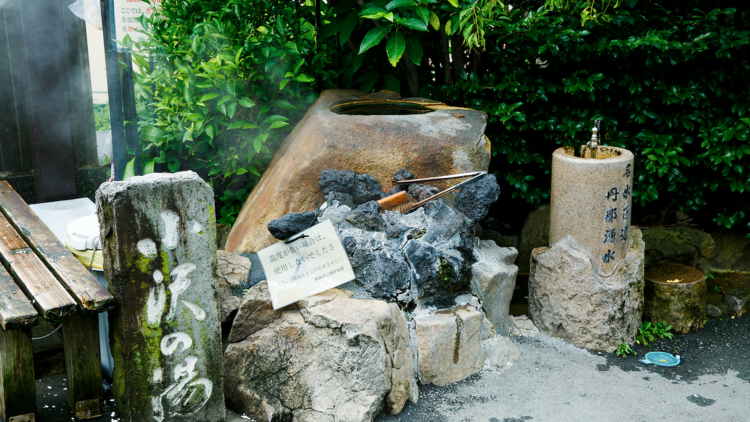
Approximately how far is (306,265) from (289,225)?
291 mm

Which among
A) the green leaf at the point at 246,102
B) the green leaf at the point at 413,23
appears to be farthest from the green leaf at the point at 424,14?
the green leaf at the point at 246,102

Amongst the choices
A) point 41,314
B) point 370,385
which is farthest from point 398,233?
point 41,314

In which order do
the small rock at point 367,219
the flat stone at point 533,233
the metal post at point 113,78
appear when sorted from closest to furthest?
the metal post at point 113,78 → the small rock at point 367,219 → the flat stone at point 533,233

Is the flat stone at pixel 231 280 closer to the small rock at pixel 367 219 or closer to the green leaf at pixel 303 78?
the small rock at pixel 367 219

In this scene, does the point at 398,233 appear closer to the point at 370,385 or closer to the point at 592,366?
the point at 370,385

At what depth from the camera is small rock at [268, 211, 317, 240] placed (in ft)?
13.6

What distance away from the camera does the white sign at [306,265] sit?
155 inches

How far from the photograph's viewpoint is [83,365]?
342 centimetres

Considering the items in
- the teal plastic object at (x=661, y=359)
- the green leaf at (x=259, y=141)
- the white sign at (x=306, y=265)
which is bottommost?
the teal plastic object at (x=661, y=359)

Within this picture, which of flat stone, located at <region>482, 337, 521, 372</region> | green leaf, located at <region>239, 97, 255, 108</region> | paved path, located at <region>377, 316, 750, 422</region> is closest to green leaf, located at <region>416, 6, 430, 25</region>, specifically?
green leaf, located at <region>239, 97, 255, 108</region>

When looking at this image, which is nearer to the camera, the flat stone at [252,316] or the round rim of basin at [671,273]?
the flat stone at [252,316]

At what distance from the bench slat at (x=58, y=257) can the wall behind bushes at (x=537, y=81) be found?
1.44 m

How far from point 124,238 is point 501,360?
2.68 metres

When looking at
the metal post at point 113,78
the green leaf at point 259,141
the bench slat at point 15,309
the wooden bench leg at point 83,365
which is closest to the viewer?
the bench slat at point 15,309
